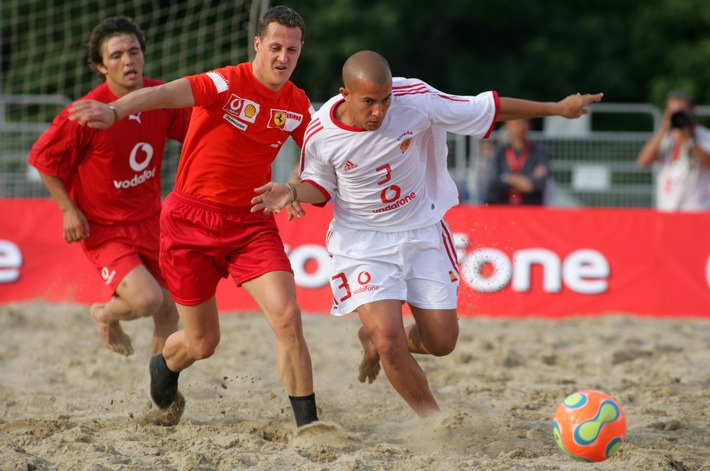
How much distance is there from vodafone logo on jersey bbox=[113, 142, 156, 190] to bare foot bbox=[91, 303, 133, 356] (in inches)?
31.8

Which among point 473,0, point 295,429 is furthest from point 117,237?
point 473,0

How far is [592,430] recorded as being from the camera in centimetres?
436

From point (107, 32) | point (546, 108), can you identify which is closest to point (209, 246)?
point (107, 32)

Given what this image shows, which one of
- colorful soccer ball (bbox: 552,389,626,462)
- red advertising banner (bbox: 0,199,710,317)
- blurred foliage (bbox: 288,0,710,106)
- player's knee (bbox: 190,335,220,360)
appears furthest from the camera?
blurred foliage (bbox: 288,0,710,106)

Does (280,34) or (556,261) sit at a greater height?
(280,34)

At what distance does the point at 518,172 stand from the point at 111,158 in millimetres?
5785

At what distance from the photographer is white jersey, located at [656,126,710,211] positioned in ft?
34.3

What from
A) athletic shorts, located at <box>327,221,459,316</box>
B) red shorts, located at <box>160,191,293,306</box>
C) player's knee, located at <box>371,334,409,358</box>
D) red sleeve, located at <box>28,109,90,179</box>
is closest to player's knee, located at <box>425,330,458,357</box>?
athletic shorts, located at <box>327,221,459,316</box>

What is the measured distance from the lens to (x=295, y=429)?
5.34 meters

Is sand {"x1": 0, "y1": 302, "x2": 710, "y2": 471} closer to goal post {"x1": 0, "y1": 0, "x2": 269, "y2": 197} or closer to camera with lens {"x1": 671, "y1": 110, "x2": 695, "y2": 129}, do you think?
camera with lens {"x1": 671, "y1": 110, "x2": 695, "y2": 129}

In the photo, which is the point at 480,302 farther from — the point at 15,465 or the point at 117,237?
the point at 15,465

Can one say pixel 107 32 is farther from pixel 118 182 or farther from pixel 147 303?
pixel 147 303

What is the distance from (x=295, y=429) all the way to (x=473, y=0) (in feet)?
74.2

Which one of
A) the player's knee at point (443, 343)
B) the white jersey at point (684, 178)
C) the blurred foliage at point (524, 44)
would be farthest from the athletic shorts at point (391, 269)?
the blurred foliage at point (524, 44)
